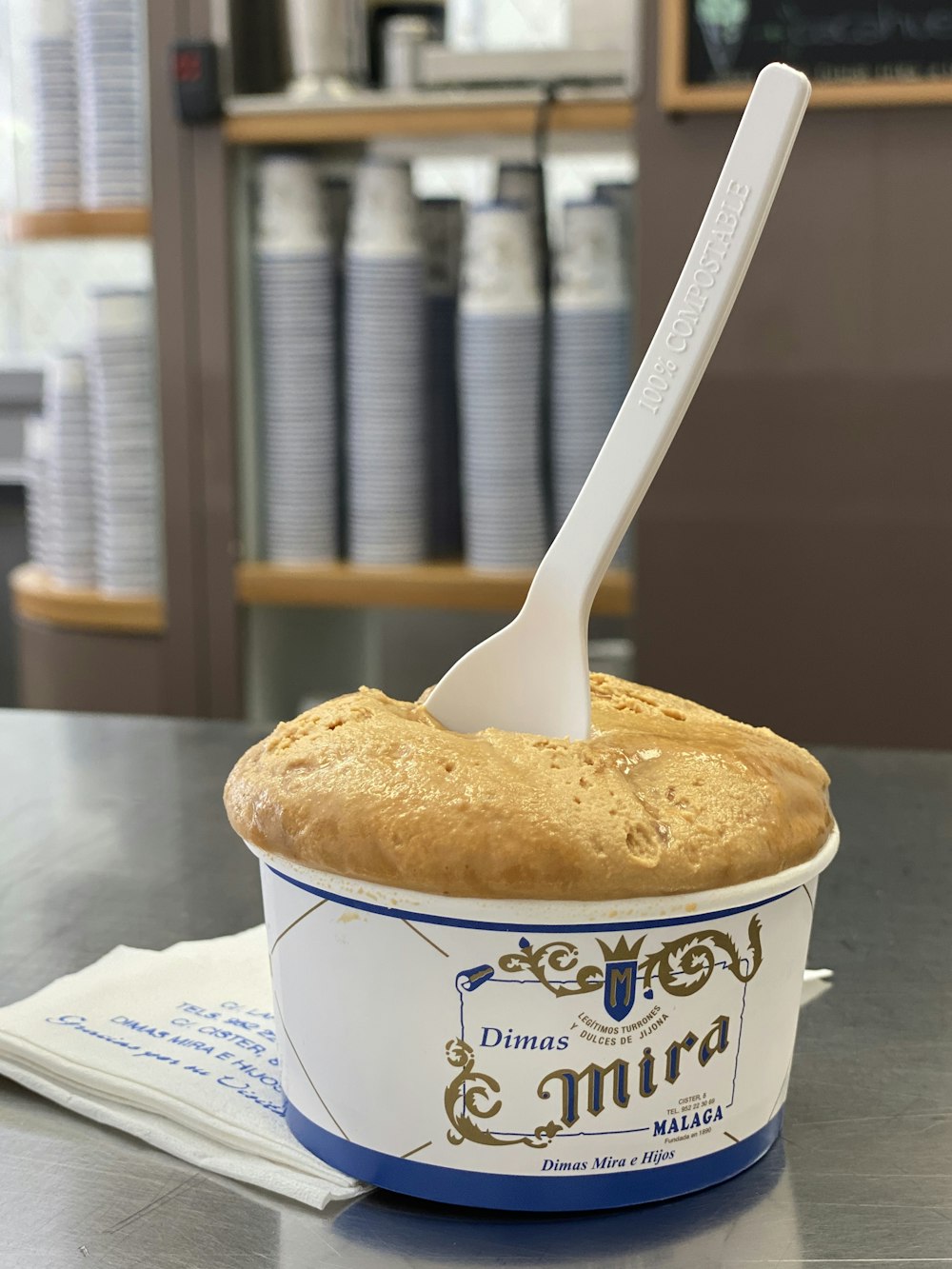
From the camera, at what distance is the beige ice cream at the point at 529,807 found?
1.46 ft

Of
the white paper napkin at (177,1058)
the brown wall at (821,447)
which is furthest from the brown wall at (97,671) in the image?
the white paper napkin at (177,1058)

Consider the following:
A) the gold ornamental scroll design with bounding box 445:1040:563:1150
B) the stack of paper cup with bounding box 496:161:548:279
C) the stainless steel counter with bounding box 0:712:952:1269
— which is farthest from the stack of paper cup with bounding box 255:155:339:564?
the gold ornamental scroll design with bounding box 445:1040:563:1150

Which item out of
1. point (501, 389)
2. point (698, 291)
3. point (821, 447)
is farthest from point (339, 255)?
point (698, 291)

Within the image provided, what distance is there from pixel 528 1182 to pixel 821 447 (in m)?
1.27

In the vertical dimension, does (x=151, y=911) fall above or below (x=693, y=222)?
below

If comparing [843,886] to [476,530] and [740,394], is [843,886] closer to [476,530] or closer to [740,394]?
[740,394]

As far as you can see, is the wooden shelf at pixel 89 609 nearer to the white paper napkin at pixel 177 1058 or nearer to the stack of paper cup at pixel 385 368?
the stack of paper cup at pixel 385 368

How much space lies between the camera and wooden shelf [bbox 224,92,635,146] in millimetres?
1692

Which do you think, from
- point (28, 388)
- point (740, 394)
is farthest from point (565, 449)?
point (28, 388)

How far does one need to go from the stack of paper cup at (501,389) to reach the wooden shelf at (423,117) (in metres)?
0.10

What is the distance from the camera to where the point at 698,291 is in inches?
20.0

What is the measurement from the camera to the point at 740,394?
163 centimetres

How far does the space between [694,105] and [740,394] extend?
31cm

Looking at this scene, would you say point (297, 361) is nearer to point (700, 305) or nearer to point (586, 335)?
point (586, 335)
